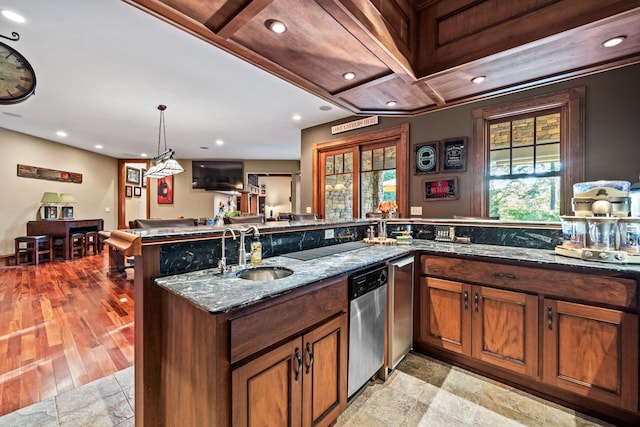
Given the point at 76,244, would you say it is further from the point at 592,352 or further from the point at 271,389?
the point at 592,352

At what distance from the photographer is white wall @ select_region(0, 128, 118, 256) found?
18.1 feet

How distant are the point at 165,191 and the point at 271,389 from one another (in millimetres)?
9128

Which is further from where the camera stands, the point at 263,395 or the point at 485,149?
the point at 485,149

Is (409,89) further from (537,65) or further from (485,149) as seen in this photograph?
(485,149)

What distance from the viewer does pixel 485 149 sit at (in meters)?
3.39

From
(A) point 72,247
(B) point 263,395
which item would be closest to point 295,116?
(B) point 263,395

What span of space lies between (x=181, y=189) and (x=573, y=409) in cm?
957

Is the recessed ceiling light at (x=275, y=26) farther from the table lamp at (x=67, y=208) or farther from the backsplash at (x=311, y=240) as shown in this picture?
the table lamp at (x=67, y=208)

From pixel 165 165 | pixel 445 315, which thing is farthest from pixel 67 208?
pixel 445 315

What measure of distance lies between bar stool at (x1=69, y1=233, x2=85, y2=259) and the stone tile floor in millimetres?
5591

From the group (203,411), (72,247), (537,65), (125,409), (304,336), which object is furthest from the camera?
(72,247)

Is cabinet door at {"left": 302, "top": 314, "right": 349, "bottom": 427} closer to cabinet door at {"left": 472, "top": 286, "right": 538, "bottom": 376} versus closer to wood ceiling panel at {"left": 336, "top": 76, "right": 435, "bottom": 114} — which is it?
cabinet door at {"left": 472, "top": 286, "right": 538, "bottom": 376}

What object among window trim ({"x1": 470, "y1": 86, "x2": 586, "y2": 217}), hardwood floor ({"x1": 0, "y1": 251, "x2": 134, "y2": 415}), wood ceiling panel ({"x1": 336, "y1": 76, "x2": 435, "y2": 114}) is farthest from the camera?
window trim ({"x1": 470, "y1": 86, "x2": 586, "y2": 217})

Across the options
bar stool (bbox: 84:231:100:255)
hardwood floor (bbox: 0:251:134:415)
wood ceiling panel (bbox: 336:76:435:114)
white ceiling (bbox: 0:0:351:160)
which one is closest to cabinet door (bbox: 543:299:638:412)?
wood ceiling panel (bbox: 336:76:435:114)
